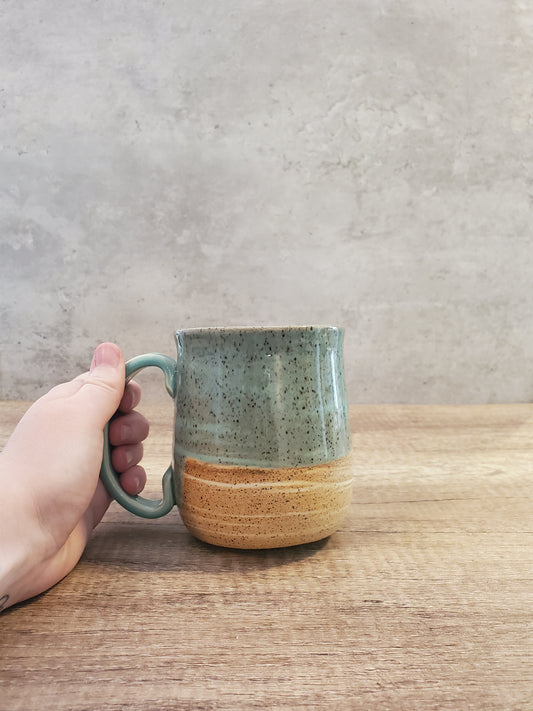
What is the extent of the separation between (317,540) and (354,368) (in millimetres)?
1116

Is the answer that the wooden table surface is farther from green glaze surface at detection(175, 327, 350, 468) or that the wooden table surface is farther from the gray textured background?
the gray textured background

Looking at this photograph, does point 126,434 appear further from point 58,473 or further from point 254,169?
point 254,169

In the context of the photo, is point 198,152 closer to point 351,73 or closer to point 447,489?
point 351,73

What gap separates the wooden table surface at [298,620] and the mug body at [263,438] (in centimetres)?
4

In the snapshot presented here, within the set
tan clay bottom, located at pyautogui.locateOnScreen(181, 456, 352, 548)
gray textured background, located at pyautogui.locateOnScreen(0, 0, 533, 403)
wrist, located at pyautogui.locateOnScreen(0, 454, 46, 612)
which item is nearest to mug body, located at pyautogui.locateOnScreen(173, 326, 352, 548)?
tan clay bottom, located at pyautogui.locateOnScreen(181, 456, 352, 548)

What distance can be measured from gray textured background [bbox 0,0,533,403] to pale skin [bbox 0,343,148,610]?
1.06 m

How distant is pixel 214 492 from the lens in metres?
0.50

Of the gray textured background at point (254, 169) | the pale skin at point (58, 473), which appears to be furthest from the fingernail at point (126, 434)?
the gray textured background at point (254, 169)

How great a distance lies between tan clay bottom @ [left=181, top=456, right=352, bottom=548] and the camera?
1.61 feet

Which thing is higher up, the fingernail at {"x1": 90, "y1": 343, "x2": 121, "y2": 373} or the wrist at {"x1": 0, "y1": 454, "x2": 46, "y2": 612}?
the fingernail at {"x1": 90, "y1": 343, "x2": 121, "y2": 373}

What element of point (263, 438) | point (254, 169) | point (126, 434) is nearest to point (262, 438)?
point (263, 438)

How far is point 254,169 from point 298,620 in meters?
1.34

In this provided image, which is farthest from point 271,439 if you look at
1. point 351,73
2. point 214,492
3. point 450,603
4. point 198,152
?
point 351,73

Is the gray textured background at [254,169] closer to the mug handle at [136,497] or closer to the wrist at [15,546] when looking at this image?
the mug handle at [136,497]
